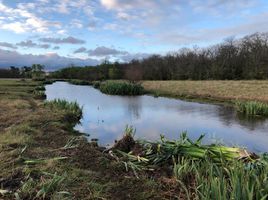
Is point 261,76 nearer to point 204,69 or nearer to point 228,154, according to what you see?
point 204,69

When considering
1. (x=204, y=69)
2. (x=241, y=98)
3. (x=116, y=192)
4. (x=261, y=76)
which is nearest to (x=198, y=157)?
(x=116, y=192)

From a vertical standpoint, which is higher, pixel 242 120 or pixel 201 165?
pixel 201 165

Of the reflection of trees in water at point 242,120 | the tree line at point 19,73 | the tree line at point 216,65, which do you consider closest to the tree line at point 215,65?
the tree line at point 216,65

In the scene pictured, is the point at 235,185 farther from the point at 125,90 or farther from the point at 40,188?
the point at 125,90

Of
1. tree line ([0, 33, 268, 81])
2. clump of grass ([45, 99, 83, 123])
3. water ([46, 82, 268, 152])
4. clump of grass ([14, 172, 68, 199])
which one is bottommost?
water ([46, 82, 268, 152])

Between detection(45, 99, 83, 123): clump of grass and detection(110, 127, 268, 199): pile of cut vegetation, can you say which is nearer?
detection(110, 127, 268, 199): pile of cut vegetation

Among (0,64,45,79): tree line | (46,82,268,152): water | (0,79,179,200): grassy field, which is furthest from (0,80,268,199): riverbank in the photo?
(0,64,45,79): tree line

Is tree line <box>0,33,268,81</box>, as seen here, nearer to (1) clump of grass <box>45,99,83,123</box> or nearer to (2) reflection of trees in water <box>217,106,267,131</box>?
(2) reflection of trees in water <box>217,106,267,131</box>

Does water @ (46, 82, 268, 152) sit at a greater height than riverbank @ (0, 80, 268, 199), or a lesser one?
lesser

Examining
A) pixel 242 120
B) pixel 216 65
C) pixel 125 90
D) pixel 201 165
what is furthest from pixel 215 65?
pixel 201 165

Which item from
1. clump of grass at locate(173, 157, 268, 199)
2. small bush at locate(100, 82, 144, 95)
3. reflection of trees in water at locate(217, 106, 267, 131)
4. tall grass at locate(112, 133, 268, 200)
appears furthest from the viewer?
small bush at locate(100, 82, 144, 95)

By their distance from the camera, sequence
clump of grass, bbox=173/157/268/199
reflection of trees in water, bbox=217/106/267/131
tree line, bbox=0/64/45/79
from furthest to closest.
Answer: tree line, bbox=0/64/45/79 < reflection of trees in water, bbox=217/106/267/131 < clump of grass, bbox=173/157/268/199

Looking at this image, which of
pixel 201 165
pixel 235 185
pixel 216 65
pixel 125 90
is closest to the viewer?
pixel 235 185

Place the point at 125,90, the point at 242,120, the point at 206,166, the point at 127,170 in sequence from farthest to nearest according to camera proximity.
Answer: the point at 125,90 → the point at 242,120 → the point at 127,170 → the point at 206,166
